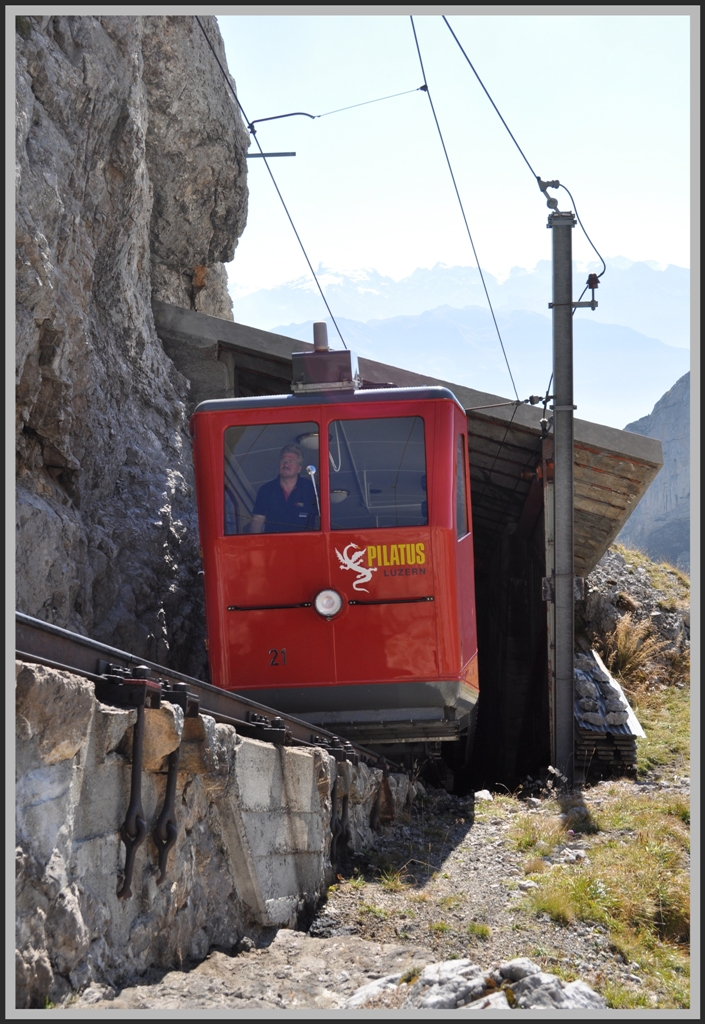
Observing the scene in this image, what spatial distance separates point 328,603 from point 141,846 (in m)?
3.84

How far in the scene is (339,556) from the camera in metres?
7.18

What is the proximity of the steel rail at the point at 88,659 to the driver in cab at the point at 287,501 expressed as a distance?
8.67 feet

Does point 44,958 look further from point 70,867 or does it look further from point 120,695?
point 120,695

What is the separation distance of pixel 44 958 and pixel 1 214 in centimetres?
387

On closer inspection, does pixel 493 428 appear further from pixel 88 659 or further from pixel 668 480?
pixel 668 480

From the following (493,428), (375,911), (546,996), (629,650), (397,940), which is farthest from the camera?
(629,650)

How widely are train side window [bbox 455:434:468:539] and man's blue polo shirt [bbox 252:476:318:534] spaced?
3.68 ft

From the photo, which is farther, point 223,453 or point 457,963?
point 223,453

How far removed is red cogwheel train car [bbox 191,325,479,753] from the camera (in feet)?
23.4

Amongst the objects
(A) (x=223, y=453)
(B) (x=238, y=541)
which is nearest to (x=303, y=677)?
(B) (x=238, y=541)

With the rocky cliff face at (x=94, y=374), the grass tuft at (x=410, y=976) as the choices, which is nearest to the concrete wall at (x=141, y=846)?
the grass tuft at (x=410, y=976)

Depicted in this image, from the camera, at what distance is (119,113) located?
930 cm

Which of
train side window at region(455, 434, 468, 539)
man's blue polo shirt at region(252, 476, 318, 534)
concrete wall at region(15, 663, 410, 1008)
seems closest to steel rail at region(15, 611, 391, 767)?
concrete wall at region(15, 663, 410, 1008)

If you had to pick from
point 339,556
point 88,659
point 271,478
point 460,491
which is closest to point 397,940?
point 88,659
